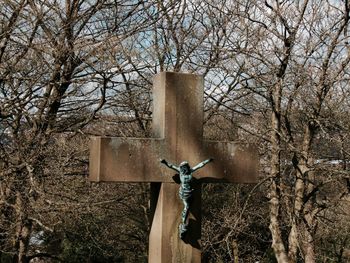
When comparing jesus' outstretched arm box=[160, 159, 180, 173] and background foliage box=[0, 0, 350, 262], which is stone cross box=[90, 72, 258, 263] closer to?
jesus' outstretched arm box=[160, 159, 180, 173]

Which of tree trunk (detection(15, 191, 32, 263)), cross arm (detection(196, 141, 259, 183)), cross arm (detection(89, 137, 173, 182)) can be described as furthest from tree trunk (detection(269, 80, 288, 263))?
cross arm (detection(89, 137, 173, 182))

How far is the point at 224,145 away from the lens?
4.27 metres

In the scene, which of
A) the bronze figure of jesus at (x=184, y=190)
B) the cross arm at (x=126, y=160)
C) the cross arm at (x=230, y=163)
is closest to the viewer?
the cross arm at (x=126, y=160)

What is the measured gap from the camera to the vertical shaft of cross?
3.90m

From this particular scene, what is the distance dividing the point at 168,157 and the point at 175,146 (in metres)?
0.10

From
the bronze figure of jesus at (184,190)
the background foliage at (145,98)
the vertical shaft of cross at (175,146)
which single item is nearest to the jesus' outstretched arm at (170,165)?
the bronze figure of jesus at (184,190)

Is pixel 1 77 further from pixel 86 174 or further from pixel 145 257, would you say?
pixel 145 257

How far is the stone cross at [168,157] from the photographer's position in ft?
12.6

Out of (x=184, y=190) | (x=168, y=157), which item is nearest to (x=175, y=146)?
(x=168, y=157)

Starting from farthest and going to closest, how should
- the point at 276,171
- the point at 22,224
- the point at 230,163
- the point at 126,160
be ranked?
A: the point at 276,171, the point at 22,224, the point at 230,163, the point at 126,160

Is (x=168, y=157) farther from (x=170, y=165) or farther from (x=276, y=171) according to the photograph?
(x=276, y=171)

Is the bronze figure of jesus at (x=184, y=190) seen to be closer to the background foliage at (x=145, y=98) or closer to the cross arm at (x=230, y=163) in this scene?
the cross arm at (x=230, y=163)

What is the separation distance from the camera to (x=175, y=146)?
4070mm

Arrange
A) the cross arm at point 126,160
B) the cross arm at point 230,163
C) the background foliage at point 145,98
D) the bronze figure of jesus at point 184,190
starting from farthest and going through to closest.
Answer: the background foliage at point 145,98
the cross arm at point 230,163
the bronze figure of jesus at point 184,190
the cross arm at point 126,160
